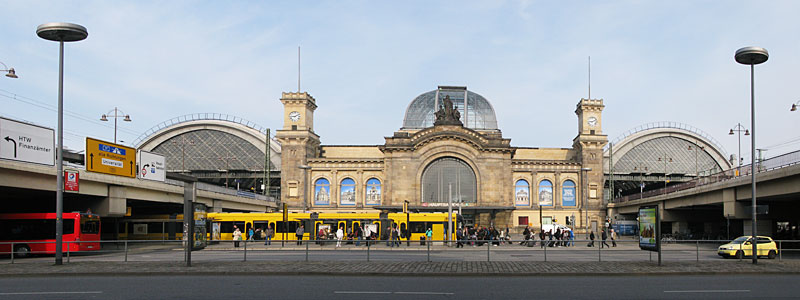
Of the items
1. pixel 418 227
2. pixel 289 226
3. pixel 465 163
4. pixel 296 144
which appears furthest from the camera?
pixel 296 144

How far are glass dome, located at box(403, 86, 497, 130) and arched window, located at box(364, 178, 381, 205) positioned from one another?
543 inches

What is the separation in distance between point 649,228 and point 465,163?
58.0 metres

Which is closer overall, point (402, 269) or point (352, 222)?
point (402, 269)

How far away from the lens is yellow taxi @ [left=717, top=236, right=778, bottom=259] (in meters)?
32.9

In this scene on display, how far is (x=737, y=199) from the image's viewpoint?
4372cm

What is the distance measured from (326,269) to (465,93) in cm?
7879

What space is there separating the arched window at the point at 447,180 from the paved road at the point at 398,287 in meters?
→ 61.3

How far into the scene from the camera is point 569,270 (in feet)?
73.9

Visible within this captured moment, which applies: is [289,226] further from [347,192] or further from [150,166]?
[347,192]

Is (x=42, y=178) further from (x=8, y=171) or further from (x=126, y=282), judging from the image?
(x=126, y=282)

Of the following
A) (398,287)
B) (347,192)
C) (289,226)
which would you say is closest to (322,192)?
(347,192)

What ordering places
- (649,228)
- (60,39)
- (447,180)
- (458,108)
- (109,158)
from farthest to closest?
1. (458,108)
2. (447,180)
3. (109,158)
4. (649,228)
5. (60,39)

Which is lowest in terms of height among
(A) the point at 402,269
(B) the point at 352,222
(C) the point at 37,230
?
(A) the point at 402,269

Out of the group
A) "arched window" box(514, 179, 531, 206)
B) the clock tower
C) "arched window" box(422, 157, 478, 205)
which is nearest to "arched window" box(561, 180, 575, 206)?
"arched window" box(514, 179, 531, 206)
